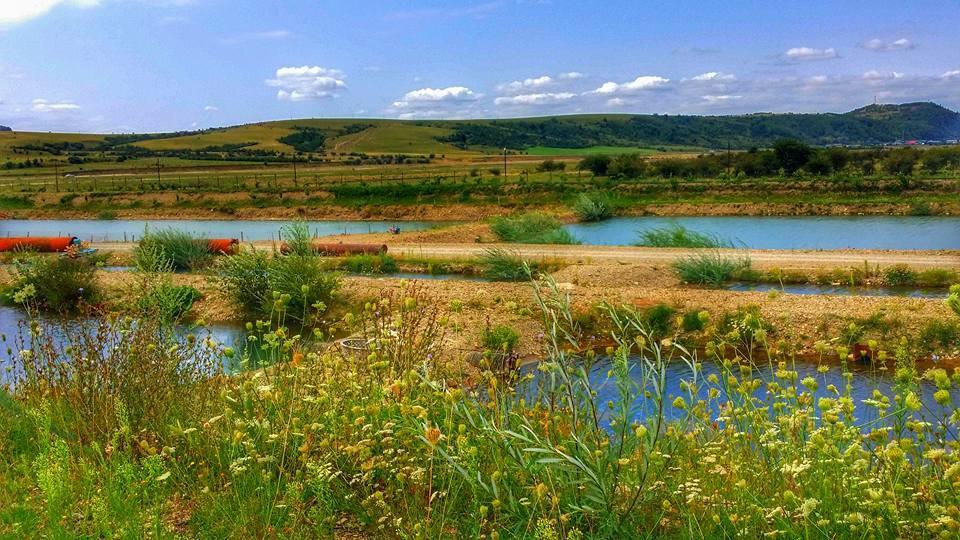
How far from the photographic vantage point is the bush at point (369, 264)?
3075cm

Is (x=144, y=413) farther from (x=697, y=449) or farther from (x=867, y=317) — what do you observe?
(x=867, y=317)

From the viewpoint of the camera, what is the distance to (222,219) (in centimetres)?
6606

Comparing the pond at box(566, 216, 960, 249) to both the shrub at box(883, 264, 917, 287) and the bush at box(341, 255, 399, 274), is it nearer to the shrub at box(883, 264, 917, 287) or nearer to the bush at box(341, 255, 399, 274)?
the shrub at box(883, 264, 917, 287)

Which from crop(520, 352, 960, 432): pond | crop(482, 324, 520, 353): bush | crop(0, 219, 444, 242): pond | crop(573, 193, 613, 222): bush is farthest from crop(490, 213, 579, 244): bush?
crop(520, 352, 960, 432): pond

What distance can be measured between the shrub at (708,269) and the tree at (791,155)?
5437 cm

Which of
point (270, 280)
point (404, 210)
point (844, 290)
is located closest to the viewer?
point (270, 280)

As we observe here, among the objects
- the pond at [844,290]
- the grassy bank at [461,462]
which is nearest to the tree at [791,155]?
the pond at [844,290]

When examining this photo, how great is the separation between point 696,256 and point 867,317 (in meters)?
9.31

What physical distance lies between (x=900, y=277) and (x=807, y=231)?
20140 millimetres

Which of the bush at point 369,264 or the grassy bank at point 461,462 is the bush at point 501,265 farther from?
the grassy bank at point 461,462

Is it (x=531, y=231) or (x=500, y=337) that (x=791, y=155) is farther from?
(x=500, y=337)

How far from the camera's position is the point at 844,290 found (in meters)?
24.0

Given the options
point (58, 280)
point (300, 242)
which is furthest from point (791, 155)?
point (58, 280)

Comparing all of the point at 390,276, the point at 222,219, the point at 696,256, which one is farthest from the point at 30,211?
the point at 696,256
